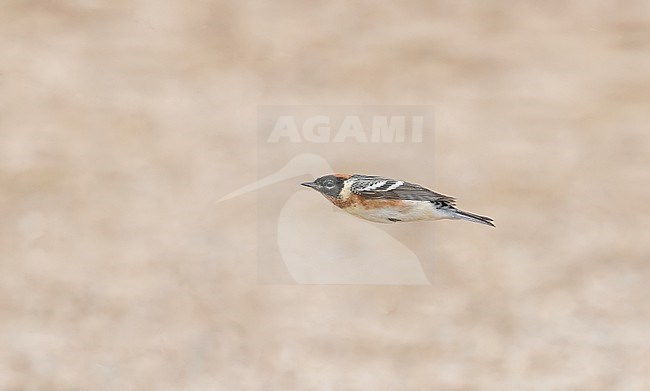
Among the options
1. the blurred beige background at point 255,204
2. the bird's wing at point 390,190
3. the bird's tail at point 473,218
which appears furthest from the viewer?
the blurred beige background at point 255,204

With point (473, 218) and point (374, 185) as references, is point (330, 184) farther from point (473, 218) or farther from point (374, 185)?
point (473, 218)

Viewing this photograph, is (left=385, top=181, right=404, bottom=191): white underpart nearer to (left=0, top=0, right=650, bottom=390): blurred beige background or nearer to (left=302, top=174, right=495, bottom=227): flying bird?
(left=302, top=174, right=495, bottom=227): flying bird

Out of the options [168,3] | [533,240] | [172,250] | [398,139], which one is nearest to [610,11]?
[533,240]

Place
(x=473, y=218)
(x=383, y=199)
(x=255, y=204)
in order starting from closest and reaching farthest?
(x=473, y=218) < (x=383, y=199) < (x=255, y=204)

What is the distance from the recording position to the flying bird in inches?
30.2

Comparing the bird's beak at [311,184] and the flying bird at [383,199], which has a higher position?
the bird's beak at [311,184]

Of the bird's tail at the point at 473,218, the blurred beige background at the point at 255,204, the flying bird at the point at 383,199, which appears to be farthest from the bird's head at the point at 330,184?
the blurred beige background at the point at 255,204

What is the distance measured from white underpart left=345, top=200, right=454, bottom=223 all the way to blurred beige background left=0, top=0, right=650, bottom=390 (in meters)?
2.18

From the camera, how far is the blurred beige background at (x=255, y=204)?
3775mm

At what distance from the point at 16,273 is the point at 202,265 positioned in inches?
34.1

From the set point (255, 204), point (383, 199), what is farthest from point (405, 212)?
point (255, 204)

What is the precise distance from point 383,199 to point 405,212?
3 centimetres

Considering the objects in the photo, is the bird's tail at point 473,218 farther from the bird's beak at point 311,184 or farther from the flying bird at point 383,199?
the bird's beak at point 311,184

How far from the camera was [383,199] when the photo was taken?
0.80 meters
